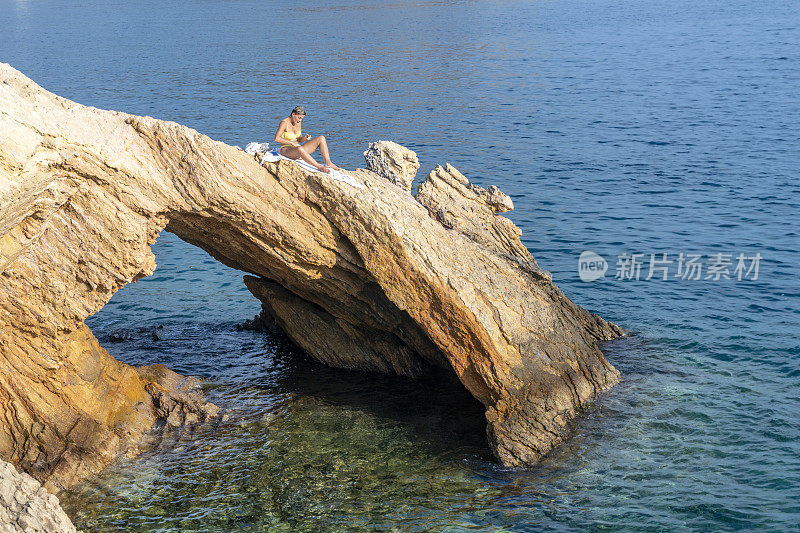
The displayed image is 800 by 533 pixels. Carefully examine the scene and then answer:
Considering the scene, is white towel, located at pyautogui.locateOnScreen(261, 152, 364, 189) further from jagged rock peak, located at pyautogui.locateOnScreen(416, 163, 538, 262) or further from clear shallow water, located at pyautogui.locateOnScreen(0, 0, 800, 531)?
clear shallow water, located at pyautogui.locateOnScreen(0, 0, 800, 531)

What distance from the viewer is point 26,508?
12914 millimetres

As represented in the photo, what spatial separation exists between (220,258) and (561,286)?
12573 mm

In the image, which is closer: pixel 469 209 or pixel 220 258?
pixel 220 258

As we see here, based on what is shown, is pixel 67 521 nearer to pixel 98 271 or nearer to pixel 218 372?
pixel 98 271

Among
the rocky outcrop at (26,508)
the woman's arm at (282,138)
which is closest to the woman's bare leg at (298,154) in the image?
the woman's arm at (282,138)

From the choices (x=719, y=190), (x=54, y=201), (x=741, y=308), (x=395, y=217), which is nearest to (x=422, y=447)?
(x=395, y=217)

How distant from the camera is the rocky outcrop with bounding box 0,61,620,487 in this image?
14555mm

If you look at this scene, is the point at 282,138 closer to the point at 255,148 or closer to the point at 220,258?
the point at 255,148

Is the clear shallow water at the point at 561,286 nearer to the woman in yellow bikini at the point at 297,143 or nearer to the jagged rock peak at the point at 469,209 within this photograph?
the jagged rock peak at the point at 469,209

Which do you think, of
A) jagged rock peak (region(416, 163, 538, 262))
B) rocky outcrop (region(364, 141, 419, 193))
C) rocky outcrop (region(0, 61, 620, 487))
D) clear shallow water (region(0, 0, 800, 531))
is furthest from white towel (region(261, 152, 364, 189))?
clear shallow water (region(0, 0, 800, 531))

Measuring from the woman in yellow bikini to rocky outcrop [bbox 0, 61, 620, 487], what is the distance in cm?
39

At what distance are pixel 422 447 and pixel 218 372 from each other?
681 cm

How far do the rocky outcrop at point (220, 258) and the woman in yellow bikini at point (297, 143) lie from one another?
39 cm

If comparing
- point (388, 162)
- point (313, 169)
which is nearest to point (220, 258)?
point (313, 169)
